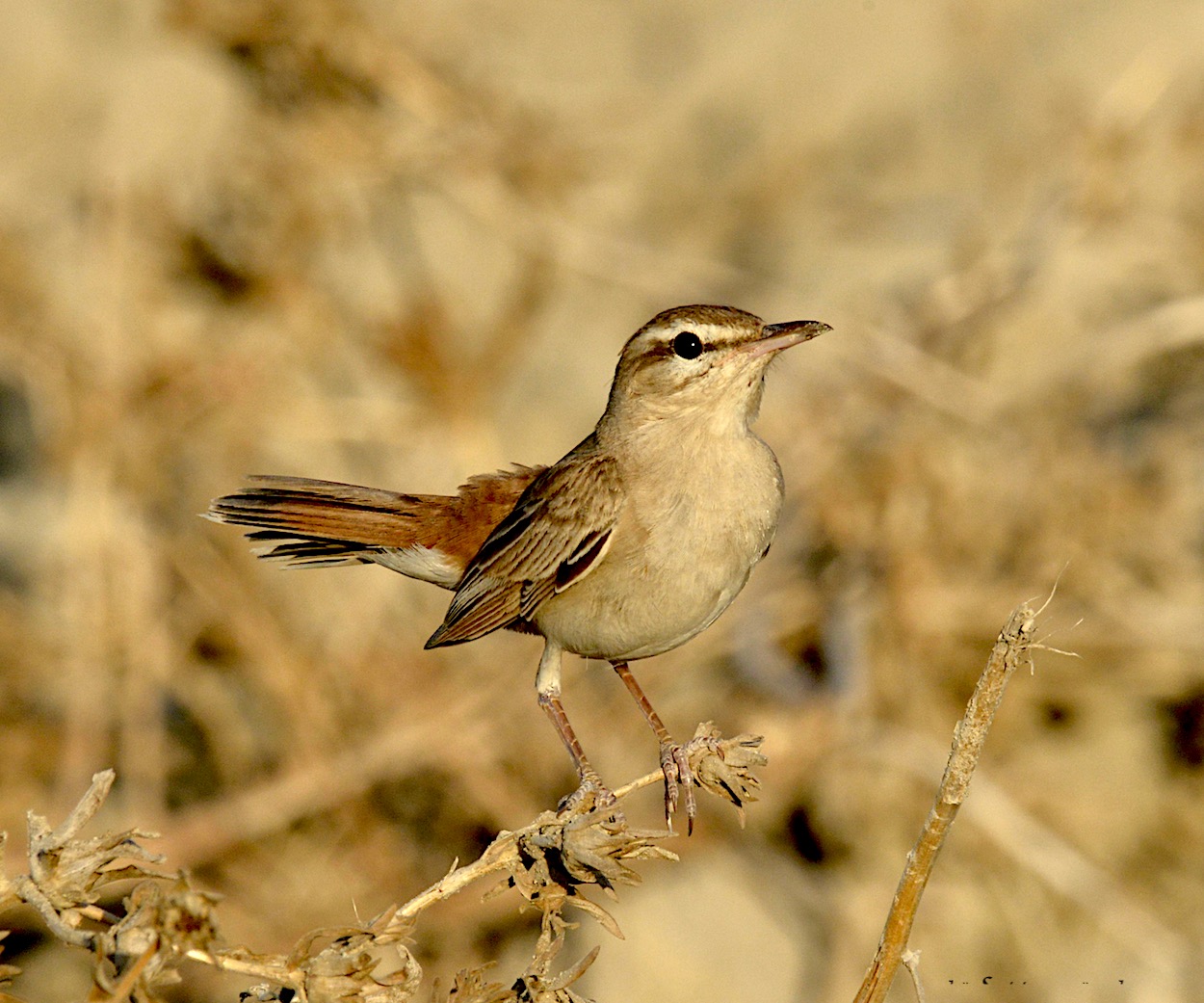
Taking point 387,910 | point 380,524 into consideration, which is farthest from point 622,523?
point 387,910

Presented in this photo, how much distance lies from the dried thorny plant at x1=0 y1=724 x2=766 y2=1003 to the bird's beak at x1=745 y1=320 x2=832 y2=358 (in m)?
1.38

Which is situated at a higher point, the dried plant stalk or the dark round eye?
the dark round eye

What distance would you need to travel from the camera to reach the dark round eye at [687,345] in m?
3.71

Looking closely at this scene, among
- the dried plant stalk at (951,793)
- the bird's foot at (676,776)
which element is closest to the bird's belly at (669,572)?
the bird's foot at (676,776)

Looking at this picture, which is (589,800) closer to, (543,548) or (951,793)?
(951,793)

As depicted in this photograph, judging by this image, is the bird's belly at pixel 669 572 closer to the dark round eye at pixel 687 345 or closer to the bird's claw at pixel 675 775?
the bird's claw at pixel 675 775

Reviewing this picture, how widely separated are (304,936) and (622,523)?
1.77 m

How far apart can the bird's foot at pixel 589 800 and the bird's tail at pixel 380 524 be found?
1.00m

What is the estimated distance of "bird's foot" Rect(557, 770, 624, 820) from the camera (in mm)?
2457

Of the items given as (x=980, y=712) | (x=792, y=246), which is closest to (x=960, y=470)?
(x=792, y=246)

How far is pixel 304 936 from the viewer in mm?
1891

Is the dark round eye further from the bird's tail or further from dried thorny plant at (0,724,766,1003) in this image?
dried thorny plant at (0,724,766,1003)

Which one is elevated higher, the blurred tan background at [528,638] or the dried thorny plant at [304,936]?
the blurred tan background at [528,638]

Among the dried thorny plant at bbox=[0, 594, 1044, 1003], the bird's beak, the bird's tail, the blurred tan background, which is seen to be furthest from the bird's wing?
the blurred tan background
